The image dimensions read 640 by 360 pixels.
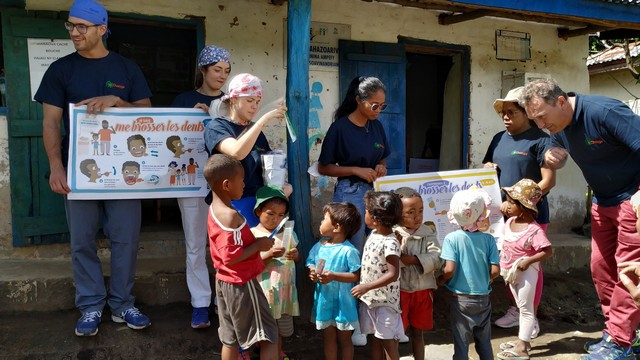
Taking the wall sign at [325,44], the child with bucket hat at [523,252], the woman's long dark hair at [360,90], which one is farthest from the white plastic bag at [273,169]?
the wall sign at [325,44]

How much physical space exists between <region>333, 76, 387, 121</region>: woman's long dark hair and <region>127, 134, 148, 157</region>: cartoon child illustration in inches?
56.9

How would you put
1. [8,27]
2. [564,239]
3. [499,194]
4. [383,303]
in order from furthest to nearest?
[564,239] → [8,27] → [499,194] → [383,303]

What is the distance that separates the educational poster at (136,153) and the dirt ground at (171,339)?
0.98 meters

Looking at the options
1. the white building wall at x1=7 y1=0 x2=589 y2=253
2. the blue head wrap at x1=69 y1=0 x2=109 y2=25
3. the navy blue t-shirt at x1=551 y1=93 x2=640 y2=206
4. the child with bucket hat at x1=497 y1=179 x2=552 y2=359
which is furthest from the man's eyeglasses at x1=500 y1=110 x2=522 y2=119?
the blue head wrap at x1=69 y1=0 x2=109 y2=25

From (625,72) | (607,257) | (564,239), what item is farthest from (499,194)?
(625,72)

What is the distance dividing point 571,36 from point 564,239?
278cm

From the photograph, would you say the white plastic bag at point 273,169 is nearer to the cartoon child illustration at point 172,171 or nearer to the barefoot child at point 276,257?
the barefoot child at point 276,257

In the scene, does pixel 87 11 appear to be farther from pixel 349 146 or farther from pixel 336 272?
pixel 336 272

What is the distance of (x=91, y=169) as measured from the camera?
344 centimetres

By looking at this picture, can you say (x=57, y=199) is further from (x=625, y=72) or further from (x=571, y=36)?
(x=625, y=72)

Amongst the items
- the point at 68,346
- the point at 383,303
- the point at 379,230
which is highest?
the point at 379,230

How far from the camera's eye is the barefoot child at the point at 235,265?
2676 millimetres

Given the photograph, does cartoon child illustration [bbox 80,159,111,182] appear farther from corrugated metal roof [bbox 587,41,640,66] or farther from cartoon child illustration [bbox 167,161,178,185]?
corrugated metal roof [bbox 587,41,640,66]

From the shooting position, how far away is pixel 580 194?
7023 millimetres
